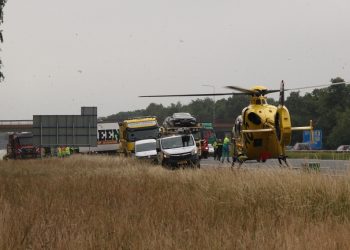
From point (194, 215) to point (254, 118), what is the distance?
11710 mm

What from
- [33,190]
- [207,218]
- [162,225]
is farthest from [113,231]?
[33,190]

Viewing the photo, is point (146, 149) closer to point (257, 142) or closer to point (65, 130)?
point (65, 130)

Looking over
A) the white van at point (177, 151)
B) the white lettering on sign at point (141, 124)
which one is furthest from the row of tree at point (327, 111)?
the white van at point (177, 151)

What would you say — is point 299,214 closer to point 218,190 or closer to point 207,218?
point 207,218

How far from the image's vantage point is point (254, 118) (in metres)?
19.5

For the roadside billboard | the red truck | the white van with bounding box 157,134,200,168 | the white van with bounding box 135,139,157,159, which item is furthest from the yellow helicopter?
the red truck

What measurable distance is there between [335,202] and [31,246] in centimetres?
454

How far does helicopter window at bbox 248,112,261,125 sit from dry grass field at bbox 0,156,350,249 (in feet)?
23.2

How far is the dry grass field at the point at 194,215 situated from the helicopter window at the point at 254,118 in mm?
7066

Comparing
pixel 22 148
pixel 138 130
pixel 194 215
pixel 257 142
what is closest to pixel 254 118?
pixel 257 142

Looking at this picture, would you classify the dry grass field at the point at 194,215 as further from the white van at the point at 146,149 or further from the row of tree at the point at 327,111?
the row of tree at the point at 327,111

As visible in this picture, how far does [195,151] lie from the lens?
94.4ft

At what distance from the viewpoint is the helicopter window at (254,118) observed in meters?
19.4

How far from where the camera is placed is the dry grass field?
6.14 m
